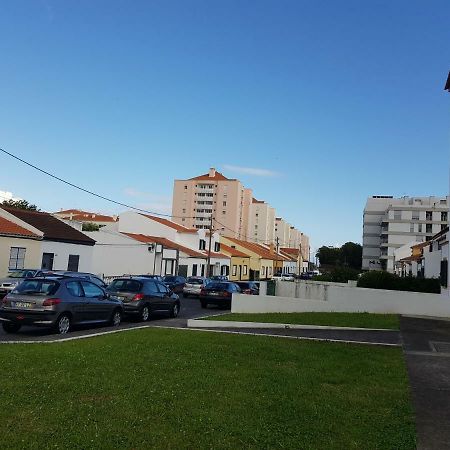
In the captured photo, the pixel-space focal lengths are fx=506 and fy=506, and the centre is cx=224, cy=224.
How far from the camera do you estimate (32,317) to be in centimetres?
1325

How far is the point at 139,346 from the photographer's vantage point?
10.4m

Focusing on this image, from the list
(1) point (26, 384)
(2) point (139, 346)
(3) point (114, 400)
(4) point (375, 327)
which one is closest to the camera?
(3) point (114, 400)

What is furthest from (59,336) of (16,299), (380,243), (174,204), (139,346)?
(174,204)

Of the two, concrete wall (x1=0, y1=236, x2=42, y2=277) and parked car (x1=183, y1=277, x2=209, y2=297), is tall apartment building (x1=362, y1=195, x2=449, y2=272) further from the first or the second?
concrete wall (x1=0, y1=236, x2=42, y2=277)

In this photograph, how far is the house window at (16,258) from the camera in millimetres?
32219

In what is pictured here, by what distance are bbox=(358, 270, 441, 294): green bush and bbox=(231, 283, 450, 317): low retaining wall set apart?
225cm

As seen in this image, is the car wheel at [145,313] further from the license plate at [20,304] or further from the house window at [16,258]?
the house window at [16,258]

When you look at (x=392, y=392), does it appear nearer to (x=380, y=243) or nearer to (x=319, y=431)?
(x=319, y=431)

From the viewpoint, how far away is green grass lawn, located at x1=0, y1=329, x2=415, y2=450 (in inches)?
196

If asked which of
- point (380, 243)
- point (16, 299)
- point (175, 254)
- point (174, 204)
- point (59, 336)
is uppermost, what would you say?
point (174, 204)

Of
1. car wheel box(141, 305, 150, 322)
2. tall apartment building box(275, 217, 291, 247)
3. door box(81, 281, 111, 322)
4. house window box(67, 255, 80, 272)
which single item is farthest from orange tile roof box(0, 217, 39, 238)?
tall apartment building box(275, 217, 291, 247)

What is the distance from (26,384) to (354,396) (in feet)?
14.5

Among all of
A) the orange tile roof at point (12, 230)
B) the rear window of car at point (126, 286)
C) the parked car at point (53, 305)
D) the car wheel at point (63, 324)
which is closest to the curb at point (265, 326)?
the parked car at point (53, 305)

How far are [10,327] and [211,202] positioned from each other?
4785 inches
